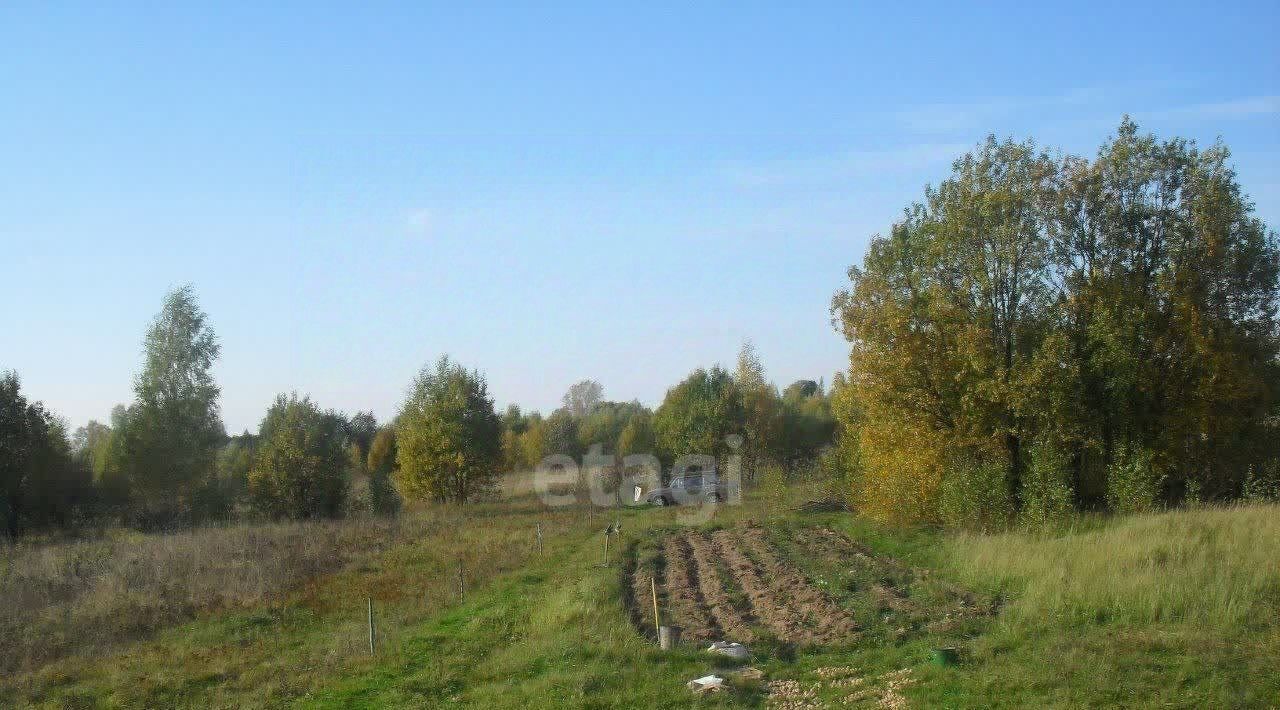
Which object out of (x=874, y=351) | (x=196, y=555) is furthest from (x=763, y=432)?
(x=196, y=555)

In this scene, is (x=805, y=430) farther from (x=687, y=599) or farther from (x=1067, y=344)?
(x=687, y=599)

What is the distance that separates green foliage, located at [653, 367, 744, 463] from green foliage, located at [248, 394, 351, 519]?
17.4 metres

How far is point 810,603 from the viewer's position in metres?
16.5

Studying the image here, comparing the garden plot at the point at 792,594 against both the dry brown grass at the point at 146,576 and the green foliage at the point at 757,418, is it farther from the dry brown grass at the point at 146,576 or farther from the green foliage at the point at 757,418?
the green foliage at the point at 757,418

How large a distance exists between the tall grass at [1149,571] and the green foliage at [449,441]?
96.3 feet

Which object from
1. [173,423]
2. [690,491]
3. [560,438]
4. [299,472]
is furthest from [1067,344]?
[560,438]

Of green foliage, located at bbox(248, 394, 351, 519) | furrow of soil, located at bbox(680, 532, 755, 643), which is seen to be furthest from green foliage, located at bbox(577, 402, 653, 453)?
furrow of soil, located at bbox(680, 532, 755, 643)

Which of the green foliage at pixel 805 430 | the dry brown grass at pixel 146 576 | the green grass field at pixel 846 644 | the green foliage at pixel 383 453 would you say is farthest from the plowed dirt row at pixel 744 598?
the green foliage at pixel 383 453

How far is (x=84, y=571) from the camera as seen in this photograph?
2678 cm

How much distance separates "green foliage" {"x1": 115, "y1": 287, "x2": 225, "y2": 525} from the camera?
45.5m

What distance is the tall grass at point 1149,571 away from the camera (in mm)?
12453

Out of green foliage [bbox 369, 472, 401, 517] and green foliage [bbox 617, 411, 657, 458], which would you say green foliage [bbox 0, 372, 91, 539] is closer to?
green foliage [bbox 369, 472, 401, 517]

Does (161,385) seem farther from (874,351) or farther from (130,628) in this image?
(874,351)

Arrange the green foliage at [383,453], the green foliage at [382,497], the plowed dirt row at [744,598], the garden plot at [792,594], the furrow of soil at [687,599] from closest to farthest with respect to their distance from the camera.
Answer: the garden plot at [792,594], the plowed dirt row at [744,598], the furrow of soil at [687,599], the green foliage at [382,497], the green foliage at [383,453]
